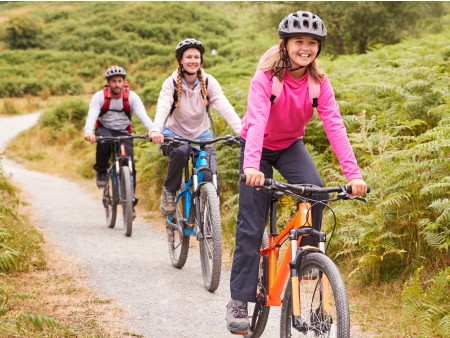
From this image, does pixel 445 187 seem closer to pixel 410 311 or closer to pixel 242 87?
pixel 410 311

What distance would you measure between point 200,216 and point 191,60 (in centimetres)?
173

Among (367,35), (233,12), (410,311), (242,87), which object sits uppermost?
(233,12)

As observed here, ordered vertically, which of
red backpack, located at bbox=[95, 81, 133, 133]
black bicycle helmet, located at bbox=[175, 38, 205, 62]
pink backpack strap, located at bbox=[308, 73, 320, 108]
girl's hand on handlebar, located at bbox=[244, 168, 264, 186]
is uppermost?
black bicycle helmet, located at bbox=[175, 38, 205, 62]

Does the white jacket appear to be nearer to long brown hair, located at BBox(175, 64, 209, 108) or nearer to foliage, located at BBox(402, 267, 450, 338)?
long brown hair, located at BBox(175, 64, 209, 108)

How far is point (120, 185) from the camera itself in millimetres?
9320

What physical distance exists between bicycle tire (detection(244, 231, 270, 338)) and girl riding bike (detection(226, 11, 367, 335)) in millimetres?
99

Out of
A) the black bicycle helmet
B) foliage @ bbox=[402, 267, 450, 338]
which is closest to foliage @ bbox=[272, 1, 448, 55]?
the black bicycle helmet

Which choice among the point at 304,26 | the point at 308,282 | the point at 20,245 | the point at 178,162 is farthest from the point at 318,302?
the point at 20,245

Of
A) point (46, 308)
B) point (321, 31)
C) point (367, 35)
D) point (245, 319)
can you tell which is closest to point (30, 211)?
point (46, 308)

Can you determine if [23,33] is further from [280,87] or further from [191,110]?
[280,87]

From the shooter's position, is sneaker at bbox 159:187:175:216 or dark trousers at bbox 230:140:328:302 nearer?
dark trousers at bbox 230:140:328:302

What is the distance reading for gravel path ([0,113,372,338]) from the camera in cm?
534

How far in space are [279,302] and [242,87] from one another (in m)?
8.18

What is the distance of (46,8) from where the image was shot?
59.3m
